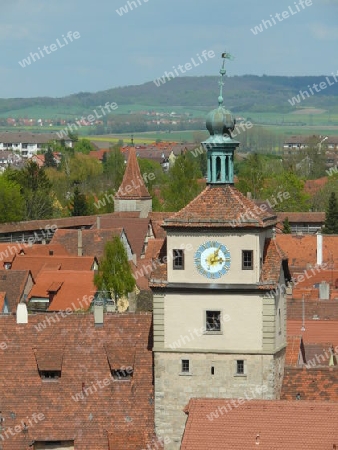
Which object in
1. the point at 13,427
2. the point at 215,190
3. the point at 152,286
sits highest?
the point at 215,190

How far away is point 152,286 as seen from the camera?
46.3 meters

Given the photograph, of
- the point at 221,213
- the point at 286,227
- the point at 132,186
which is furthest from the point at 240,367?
the point at 132,186

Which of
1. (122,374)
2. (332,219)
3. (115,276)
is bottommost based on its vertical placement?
(115,276)

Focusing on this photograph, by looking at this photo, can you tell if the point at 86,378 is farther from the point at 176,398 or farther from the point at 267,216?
the point at 267,216

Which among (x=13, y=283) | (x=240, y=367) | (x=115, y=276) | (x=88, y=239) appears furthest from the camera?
(x=88, y=239)

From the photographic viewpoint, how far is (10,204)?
5482 inches

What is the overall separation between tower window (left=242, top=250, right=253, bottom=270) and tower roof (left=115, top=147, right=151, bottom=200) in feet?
315

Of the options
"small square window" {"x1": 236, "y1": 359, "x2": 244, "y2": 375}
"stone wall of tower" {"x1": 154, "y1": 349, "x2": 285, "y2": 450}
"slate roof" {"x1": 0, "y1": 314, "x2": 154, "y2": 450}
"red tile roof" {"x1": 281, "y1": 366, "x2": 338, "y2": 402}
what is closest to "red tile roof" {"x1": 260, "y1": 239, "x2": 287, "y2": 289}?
"stone wall of tower" {"x1": 154, "y1": 349, "x2": 285, "y2": 450}

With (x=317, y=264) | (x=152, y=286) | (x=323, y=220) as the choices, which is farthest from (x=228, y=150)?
(x=323, y=220)

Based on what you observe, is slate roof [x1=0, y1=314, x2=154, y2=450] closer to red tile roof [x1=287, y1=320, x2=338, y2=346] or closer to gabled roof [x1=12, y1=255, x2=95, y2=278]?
red tile roof [x1=287, y1=320, x2=338, y2=346]

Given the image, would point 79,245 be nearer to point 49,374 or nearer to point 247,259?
point 49,374

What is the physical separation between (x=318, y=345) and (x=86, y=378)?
13.5 m

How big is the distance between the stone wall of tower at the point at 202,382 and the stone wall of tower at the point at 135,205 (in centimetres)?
9480

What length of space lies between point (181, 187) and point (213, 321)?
109 m
